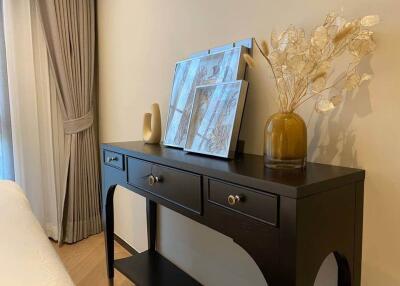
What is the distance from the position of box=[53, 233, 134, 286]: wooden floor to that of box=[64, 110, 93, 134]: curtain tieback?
0.96m

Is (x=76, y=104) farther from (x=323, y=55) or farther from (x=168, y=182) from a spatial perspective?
(x=323, y=55)

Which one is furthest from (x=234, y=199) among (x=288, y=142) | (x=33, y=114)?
(x=33, y=114)

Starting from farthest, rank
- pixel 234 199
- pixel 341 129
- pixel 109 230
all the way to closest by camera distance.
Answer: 1. pixel 109 230
2. pixel 341 129
3. pixel 234 199

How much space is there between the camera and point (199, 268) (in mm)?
1782

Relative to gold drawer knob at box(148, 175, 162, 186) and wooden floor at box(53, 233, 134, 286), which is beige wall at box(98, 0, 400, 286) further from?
gold drawer knob at box(148, 175, 162, 186)

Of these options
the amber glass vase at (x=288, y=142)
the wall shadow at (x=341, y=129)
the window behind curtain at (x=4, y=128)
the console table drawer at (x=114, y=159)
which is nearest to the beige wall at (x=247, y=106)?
the wall shadow at (x=341, y=129)

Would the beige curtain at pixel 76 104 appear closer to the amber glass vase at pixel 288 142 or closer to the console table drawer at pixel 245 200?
the console table drawer at pixel 245 200

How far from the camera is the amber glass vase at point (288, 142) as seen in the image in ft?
3.50

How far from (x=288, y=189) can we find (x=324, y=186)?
0.42ft

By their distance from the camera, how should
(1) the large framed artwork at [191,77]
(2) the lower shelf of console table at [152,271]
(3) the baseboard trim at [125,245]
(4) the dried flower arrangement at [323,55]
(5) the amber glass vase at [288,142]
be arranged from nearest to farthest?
(4) the dried flower arrangement at [323,55] → (5) the amber glass vase at [288,142] → (1) the large framed artwork at [191,77] → (2) the lower shelf of console table at [152,271] → (3) the baseboard trim at [125,245]

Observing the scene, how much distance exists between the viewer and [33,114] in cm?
272

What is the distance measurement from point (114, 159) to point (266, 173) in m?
1.00

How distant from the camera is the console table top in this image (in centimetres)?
87

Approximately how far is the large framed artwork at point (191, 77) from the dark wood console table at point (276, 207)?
0.99 ft
